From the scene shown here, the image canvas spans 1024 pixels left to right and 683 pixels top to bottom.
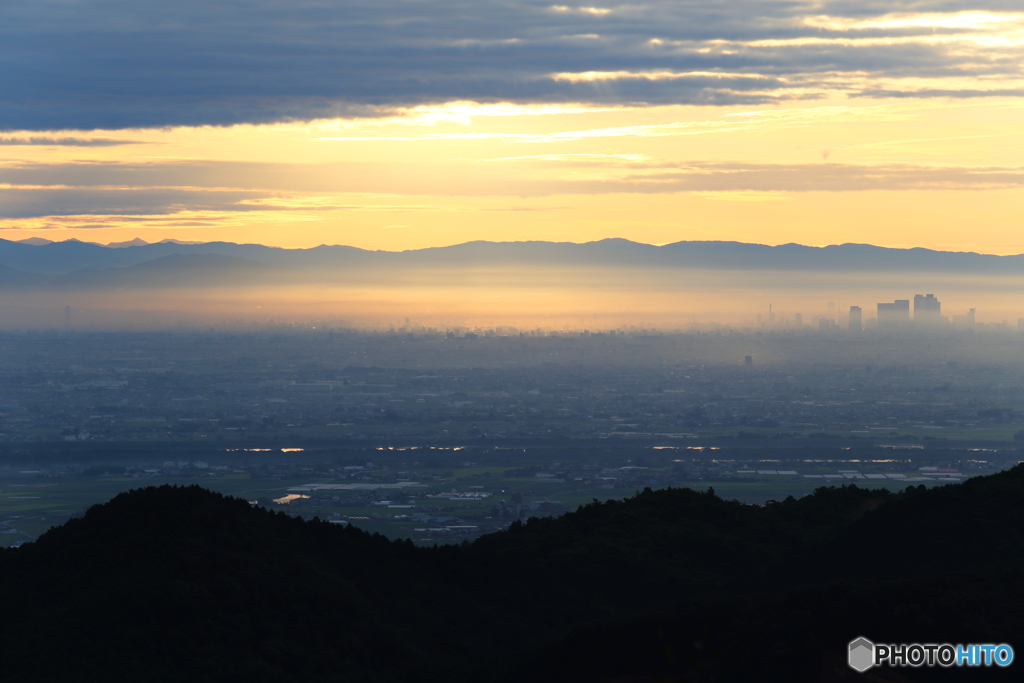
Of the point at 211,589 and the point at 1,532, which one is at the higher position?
the point at 211,589

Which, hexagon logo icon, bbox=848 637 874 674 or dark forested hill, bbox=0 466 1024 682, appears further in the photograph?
dark forested hill, bbox=0 466 1024 682

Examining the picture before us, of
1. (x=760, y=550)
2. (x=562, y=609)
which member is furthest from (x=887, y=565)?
(x=562, y=609)

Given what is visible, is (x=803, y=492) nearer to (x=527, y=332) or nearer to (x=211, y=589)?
(x=211, y=589)

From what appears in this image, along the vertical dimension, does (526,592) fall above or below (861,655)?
below

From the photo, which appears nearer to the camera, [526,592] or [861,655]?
[861,655]

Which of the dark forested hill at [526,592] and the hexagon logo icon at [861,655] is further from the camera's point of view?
the dark forested hill at [526,592]
